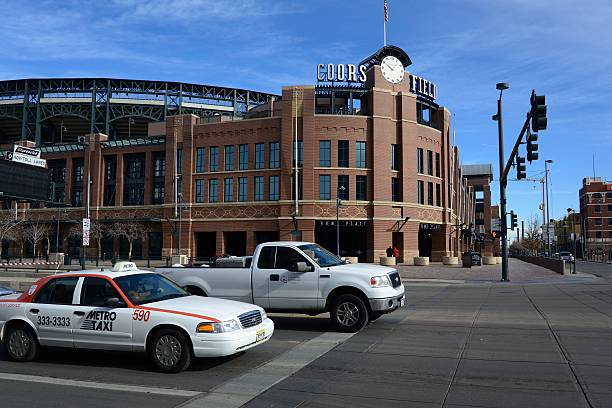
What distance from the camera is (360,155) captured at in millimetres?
52594

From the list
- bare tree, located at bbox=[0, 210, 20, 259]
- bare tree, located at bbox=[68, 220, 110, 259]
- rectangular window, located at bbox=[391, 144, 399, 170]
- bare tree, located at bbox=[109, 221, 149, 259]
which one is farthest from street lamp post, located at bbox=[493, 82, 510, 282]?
bare tree, located at bbox=[0, 210, 20, 259]

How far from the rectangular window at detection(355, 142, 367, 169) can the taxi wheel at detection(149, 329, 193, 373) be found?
150 feet

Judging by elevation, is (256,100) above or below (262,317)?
above

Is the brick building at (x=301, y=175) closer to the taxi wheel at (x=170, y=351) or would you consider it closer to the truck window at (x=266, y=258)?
the truck window at (x=266, y=258)

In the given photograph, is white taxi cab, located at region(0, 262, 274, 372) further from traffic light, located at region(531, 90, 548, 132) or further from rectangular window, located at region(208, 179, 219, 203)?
rectangular window, located at region(208, 179, 219, 203)

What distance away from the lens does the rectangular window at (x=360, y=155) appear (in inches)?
2064

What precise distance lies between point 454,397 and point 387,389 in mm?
821

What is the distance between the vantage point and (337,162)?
52.1 m

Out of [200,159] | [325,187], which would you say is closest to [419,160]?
[325,187]

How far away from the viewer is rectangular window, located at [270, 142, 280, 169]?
175 ft

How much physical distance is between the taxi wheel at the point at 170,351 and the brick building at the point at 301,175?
1704 inches

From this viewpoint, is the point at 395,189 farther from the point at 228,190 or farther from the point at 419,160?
the point at 228,190

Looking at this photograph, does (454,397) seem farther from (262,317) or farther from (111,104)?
(111,104)

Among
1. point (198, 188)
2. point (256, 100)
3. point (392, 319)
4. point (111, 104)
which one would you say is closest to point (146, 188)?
point (198, 188)
